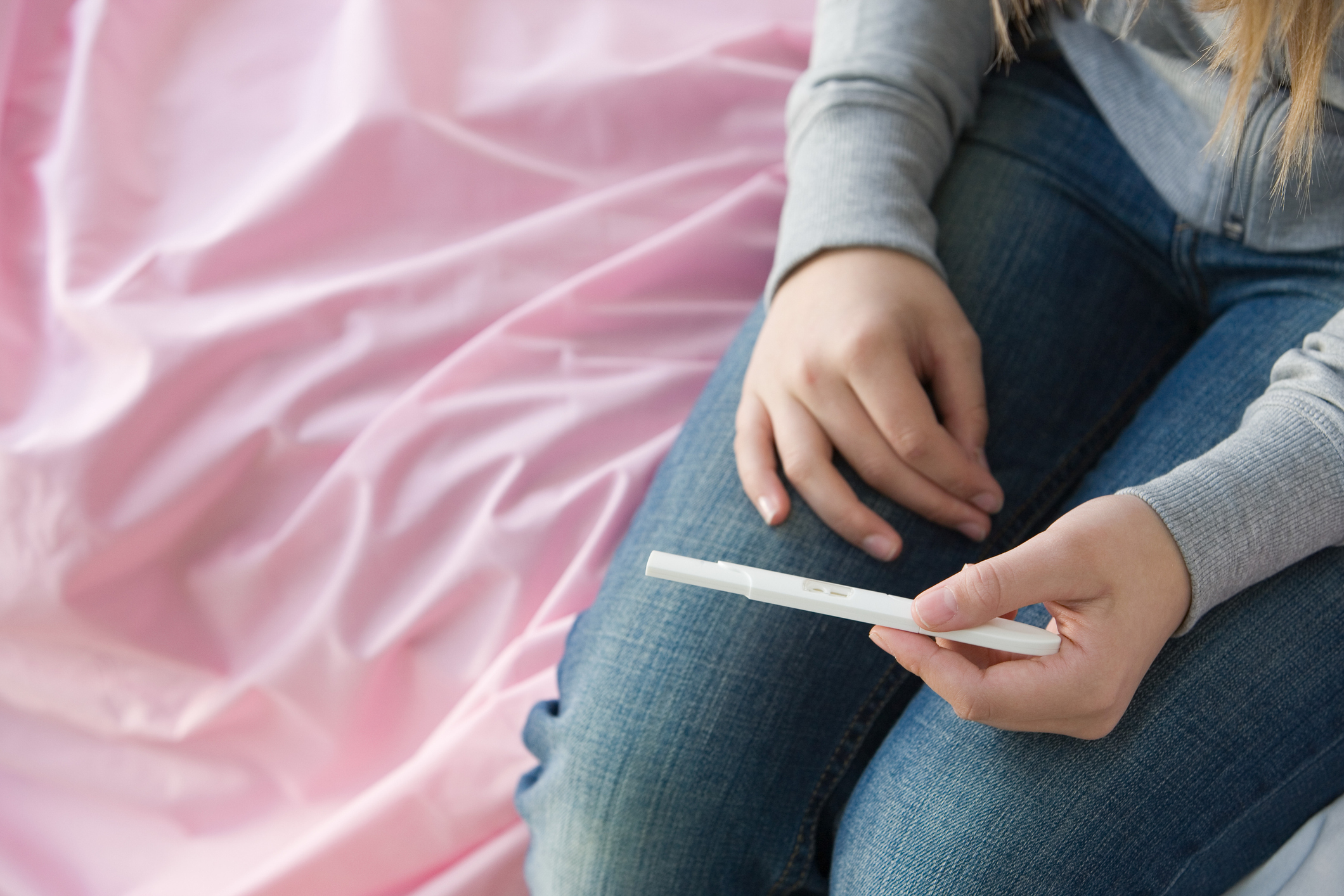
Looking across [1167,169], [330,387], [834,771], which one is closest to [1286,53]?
[1167,169]

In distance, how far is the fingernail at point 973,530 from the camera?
61cm

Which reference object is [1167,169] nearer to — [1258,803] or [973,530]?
[973,530]

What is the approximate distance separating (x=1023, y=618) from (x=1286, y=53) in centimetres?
A: 36

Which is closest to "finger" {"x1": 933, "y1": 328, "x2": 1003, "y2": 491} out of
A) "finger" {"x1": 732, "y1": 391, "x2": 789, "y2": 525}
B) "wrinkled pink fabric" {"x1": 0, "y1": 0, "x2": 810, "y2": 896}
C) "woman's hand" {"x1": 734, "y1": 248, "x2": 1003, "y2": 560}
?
"woman's hand" {"x1": 734, "y1": 248, "x2": 1003, "y2": 560}

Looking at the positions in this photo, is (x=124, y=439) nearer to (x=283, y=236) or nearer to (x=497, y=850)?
(x=283, y=236)

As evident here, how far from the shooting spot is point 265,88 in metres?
0.82

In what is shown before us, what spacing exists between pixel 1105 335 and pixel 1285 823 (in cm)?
33

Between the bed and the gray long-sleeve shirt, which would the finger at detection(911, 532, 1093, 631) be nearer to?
the gray long-sleeve shirt

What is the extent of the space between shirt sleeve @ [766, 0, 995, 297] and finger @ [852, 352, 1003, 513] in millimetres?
93

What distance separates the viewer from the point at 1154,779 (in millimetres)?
497

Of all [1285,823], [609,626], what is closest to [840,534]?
[609,626]

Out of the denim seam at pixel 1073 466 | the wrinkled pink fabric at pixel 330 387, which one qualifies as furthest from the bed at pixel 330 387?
the denim seam at pixel 1073 466

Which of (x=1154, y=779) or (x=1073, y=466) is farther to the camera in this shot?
(x=1073, y=466)

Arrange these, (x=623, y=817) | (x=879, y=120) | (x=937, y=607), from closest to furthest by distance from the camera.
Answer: (x=937, y=607) < (x=623, y=817) < (x=879, y=120)
